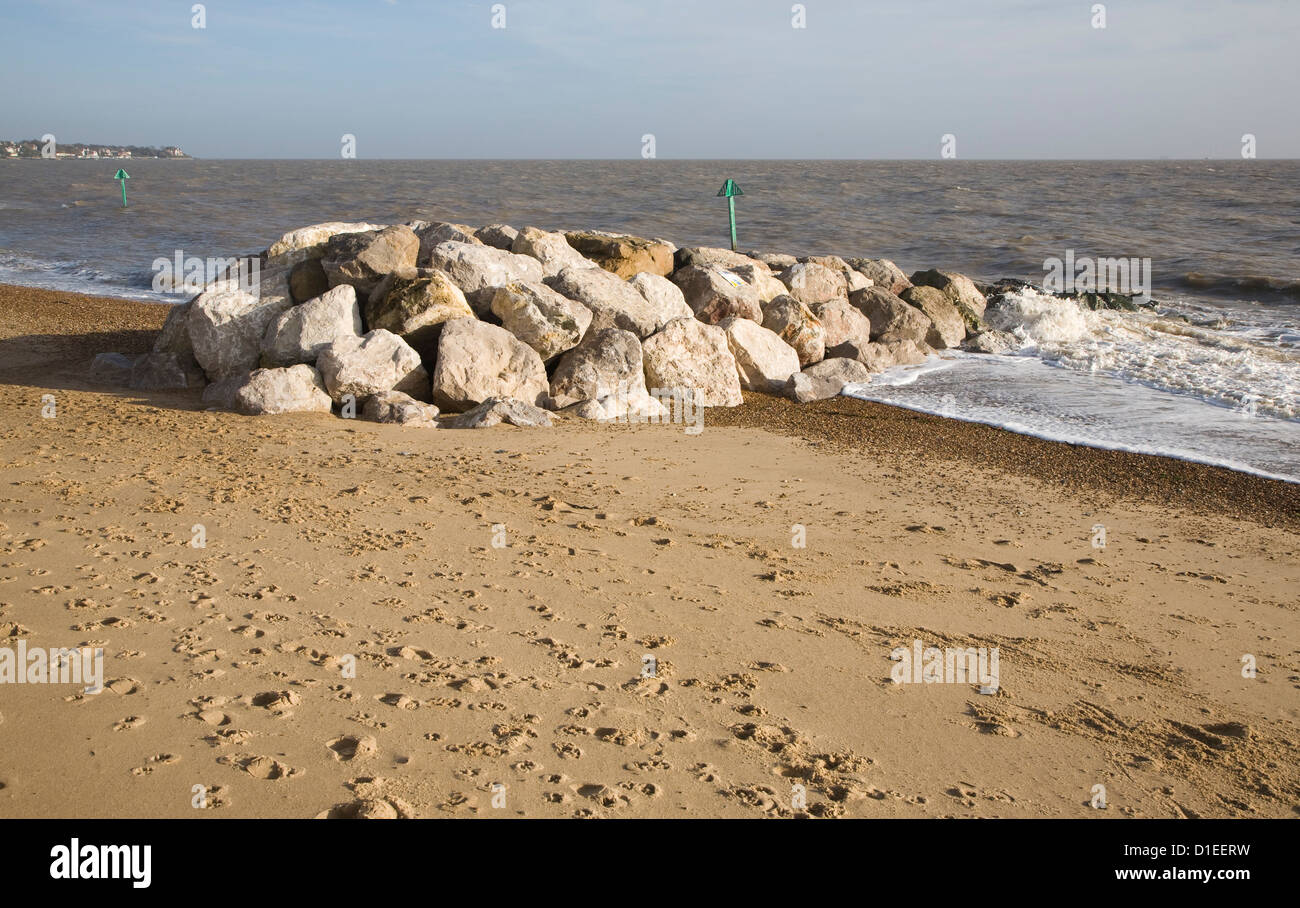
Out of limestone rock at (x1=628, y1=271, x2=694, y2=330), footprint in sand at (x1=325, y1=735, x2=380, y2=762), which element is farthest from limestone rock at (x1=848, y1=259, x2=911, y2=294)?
footprint in sand at (x1=325, y1=735, x2=380, y2=762)

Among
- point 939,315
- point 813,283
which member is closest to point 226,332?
point 813,283

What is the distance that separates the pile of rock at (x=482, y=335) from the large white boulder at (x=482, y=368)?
0.05 feet

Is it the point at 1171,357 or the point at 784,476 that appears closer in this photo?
the point at 784,476

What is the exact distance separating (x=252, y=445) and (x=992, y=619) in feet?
Result: 17.9

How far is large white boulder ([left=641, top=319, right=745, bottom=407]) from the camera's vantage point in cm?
939

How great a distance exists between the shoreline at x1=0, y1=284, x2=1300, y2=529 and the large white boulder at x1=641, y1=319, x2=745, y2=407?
0.18m

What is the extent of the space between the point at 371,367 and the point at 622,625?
4852 millimetres

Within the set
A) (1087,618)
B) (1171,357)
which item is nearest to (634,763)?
(1087,618)

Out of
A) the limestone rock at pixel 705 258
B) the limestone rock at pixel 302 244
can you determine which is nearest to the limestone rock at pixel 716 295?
the limestone rock at pixel 705 258

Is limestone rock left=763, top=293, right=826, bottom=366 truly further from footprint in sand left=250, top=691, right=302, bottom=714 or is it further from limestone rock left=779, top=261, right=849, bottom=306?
footprint in sand left=250, top=691, right=302, bottom=714

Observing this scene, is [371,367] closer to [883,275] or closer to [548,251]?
[548,251]

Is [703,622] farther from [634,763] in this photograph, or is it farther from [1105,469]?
[1105,469]

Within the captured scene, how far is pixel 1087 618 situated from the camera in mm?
4852
